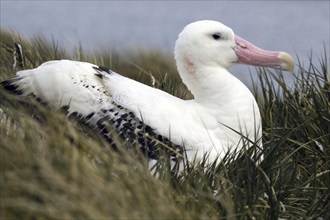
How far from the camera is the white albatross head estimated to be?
623cm

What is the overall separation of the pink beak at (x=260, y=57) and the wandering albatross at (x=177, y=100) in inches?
3.7

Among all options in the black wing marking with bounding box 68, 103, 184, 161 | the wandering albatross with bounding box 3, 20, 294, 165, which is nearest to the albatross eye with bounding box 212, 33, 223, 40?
the wandering albatross with bounding box 3, 20, 294, 165

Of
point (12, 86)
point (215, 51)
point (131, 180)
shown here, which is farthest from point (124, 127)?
point (131, 180)

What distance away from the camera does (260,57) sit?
21.5 feet

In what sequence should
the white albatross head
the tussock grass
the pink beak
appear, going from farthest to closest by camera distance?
the pink beak < the white albatross head < the tussock grass

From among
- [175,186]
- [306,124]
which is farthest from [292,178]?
[306,124]

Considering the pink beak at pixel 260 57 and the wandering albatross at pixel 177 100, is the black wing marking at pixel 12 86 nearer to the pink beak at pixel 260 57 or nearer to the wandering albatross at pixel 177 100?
the wandering albatross at pixel 177 100

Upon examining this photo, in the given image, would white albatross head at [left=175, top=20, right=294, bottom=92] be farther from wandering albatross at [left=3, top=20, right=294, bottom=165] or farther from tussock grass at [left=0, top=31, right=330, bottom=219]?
tussock grass at [left=0, top=31, right=330, bottom=219]

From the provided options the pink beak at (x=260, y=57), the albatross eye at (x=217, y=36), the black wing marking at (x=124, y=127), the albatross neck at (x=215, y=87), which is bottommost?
the black wing marking at (x=124, y=127)

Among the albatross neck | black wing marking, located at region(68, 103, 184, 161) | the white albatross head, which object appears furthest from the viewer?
the white albatross head

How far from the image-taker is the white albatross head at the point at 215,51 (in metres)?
6.23

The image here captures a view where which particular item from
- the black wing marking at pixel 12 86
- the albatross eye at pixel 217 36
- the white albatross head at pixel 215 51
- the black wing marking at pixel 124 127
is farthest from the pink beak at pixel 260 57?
the black wing marking at pixel 12 86

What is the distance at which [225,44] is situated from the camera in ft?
20.9

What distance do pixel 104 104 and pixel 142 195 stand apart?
7.46 ft
